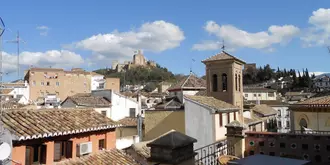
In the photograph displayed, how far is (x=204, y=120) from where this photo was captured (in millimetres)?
19047

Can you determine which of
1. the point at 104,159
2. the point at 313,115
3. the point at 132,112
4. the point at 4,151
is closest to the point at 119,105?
the point at 132,112

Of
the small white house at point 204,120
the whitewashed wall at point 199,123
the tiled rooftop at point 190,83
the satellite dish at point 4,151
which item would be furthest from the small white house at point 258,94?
the satellite dish at point 4,151

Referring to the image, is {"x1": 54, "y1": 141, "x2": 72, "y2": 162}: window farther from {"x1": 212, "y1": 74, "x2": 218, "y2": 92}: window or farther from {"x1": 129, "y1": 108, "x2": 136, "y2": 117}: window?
{"x1": 129, "y1": 108, "x2": 136, "y2": 117}: window

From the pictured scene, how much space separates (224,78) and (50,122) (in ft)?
56.1

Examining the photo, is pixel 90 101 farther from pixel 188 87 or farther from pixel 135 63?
pixel 135 63

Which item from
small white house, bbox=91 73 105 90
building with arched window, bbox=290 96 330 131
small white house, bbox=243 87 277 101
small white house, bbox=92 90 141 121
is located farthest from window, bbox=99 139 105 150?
small white house, bbox=243 87 277 101

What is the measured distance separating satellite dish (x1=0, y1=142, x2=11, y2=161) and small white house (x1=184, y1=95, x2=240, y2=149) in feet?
45.1

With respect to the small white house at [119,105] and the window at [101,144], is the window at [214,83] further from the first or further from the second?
the window at [101,144]

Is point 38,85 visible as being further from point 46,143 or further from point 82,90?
point 46,143

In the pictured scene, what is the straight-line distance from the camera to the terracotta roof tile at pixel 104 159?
8986 millimetres

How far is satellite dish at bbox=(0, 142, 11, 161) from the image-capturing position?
20.5ft

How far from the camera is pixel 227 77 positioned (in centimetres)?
2344

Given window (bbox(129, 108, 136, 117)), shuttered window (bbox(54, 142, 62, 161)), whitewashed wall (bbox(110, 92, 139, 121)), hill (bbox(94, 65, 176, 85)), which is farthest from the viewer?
hill (bbox(94, 65, 176, 85))

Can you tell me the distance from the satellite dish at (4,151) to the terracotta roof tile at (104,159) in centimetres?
237
